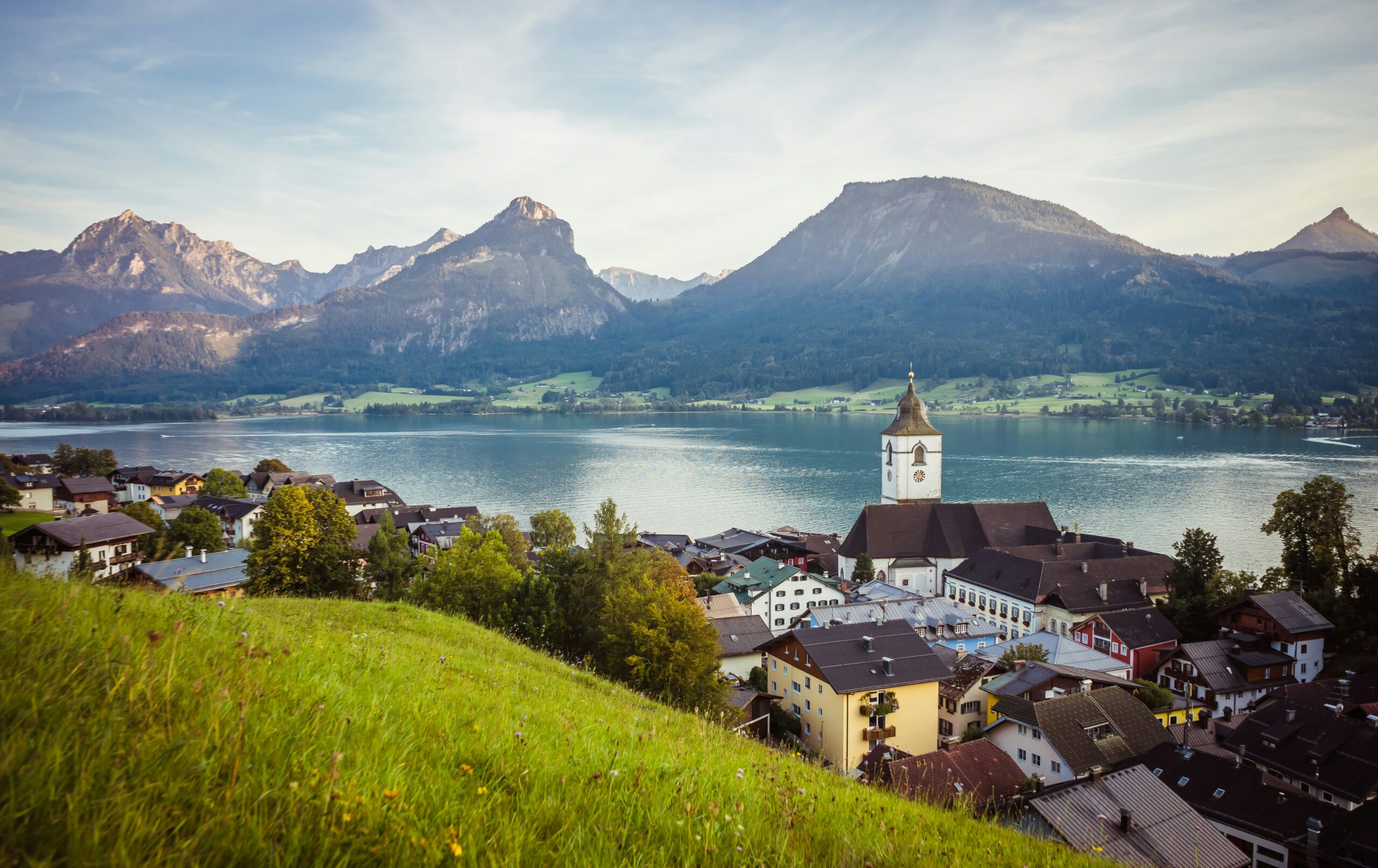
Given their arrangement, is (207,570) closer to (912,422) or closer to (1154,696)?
(1154,696)

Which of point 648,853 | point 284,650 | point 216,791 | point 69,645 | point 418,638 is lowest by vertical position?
point 418,638

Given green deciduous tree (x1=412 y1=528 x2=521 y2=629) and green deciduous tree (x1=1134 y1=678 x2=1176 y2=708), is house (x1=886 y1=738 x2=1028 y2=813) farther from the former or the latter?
green deciduous tree (x1=412 y1=528 x2=521 y2=629)

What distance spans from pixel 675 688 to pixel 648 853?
1909 cm

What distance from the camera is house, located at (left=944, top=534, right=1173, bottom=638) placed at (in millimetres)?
36438

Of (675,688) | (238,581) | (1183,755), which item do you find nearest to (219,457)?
(238,581)

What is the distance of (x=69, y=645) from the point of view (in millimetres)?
2566

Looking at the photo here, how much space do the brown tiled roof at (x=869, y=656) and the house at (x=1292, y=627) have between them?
49.4 feet

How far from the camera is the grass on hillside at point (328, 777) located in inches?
74.0

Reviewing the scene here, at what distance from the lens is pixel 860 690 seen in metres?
24.1

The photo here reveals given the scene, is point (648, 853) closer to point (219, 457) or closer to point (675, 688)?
point (675, 688)

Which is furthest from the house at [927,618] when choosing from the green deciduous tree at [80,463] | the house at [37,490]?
the green deciduous tree at [80,463]

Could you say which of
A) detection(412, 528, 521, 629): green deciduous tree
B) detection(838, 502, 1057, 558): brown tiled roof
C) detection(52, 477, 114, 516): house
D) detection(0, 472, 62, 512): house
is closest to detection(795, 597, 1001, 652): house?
detection(838, 502, 1057, 558): brown tiled roof

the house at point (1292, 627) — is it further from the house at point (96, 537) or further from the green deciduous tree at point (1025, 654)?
the house at point (96, 537)

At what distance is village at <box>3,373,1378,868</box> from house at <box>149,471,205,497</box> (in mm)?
17483
